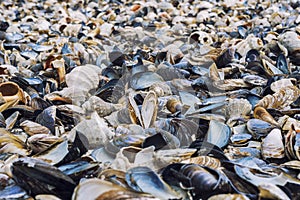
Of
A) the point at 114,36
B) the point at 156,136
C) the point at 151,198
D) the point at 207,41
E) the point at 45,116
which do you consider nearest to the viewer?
the point at 151,198

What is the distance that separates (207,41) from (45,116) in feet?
5.05

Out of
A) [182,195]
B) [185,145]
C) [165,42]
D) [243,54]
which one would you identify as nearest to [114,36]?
[165,42]

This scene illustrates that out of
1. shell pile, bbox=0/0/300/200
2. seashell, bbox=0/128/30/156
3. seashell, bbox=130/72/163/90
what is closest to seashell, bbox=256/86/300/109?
shell pile, bbox=0/0/300/200

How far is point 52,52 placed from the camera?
285cm

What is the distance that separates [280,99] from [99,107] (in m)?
0.74

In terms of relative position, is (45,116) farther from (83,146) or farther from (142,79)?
(142,79)

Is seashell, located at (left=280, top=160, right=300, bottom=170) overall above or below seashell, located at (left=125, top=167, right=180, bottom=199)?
below

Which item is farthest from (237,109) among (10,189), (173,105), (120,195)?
(10,189)

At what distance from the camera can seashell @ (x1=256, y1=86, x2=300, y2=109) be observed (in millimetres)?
1899

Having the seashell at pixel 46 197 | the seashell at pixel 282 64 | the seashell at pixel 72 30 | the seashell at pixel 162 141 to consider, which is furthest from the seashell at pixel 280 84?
the seashell at pixel 72 30

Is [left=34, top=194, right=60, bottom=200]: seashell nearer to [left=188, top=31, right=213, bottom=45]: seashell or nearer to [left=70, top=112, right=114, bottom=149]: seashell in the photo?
[left=70, top=112, right=114, bottom=149]: seashell

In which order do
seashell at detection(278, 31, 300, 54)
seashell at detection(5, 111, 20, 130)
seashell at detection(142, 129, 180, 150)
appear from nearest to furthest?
seashell at detection(142, 129, 180, 150)
seashell at detection(5, 111, 20, 130)
seashell at detection(278, 31, 300, 54)

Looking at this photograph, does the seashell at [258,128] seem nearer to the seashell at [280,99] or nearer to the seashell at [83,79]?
the seashell at [280,99]

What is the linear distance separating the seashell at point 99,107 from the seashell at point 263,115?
545 millimetres
